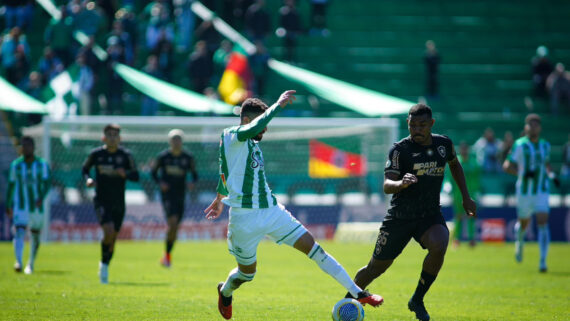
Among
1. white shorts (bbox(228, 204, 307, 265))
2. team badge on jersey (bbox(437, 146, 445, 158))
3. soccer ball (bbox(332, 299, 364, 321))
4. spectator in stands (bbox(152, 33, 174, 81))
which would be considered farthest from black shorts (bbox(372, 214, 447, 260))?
spectator in stands (bbox(152, 33, 174, 81))

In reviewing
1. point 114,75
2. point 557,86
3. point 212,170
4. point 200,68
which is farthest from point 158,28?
point 557,86

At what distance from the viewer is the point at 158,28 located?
28.3 metres

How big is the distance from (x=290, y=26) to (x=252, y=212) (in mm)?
21949

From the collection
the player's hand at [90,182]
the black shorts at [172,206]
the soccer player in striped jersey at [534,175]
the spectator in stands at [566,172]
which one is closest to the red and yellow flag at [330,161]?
the spectator in stands at [566,172]

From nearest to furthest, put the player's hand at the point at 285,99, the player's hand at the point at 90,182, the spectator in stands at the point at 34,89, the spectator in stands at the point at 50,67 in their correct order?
the player's hand at the point at 285,99
the player's hand at the point at 90,182
the spectator in stands at the point at 34,89
the spectator in stands at the point at 50,67

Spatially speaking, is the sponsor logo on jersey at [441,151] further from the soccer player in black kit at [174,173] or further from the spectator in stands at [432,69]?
the spectator in stands at [432,69]

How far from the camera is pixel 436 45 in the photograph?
33.9m

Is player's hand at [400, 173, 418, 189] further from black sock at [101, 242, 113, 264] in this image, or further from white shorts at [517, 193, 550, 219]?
white shorts at [517, 193, 550, 219]

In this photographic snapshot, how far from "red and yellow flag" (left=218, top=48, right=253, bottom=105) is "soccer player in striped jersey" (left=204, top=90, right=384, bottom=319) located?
16930mm

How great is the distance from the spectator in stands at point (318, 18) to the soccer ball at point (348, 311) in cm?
2450

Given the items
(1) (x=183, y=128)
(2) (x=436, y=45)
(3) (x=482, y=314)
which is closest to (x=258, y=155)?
(3) (x=482, y=314)

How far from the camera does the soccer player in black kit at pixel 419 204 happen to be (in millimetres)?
8703

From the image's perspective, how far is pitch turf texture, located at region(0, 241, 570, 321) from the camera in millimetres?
9734

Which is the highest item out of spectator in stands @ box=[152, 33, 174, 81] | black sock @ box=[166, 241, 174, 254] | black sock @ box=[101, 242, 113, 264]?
spectator in stands @ box=[152, 33, 174, 81]
